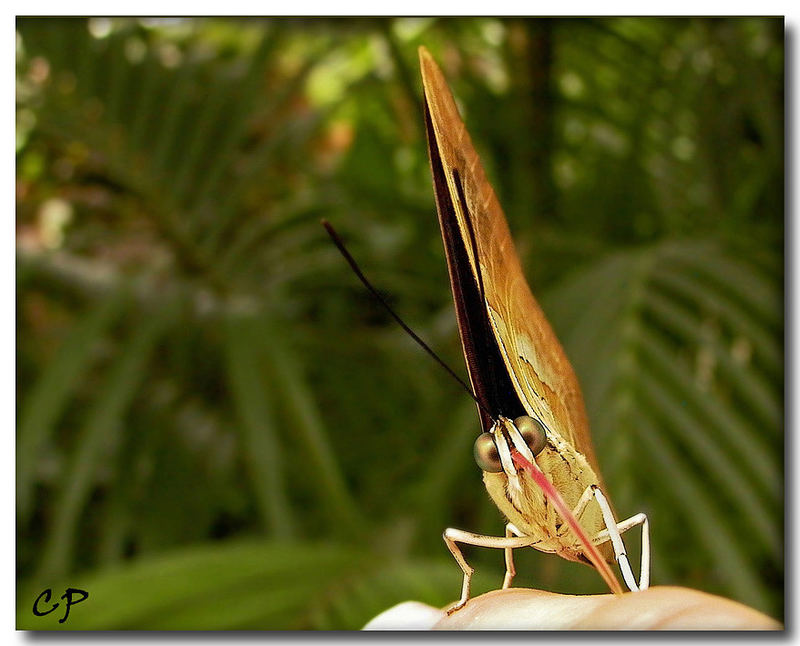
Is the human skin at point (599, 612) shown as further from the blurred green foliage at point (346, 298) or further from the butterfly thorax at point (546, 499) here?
the blurred green foliage at point (346, 298)

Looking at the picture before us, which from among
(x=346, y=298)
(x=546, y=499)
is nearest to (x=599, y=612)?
(x=546, y=499)

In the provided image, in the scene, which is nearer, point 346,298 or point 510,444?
point 510,444

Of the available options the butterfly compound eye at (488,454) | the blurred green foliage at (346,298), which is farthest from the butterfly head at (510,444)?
the blurred green foliage at (346,298)

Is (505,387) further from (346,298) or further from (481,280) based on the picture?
(346,298)

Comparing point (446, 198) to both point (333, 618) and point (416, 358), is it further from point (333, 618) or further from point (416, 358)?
point (416, 358)

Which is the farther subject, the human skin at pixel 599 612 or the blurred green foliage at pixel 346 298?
the blurred green foliage at pixel 346 298

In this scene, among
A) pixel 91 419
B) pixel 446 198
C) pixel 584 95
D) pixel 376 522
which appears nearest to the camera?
pixel 446 198

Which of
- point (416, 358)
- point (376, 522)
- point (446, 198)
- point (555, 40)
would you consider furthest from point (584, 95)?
point (446, 198)
